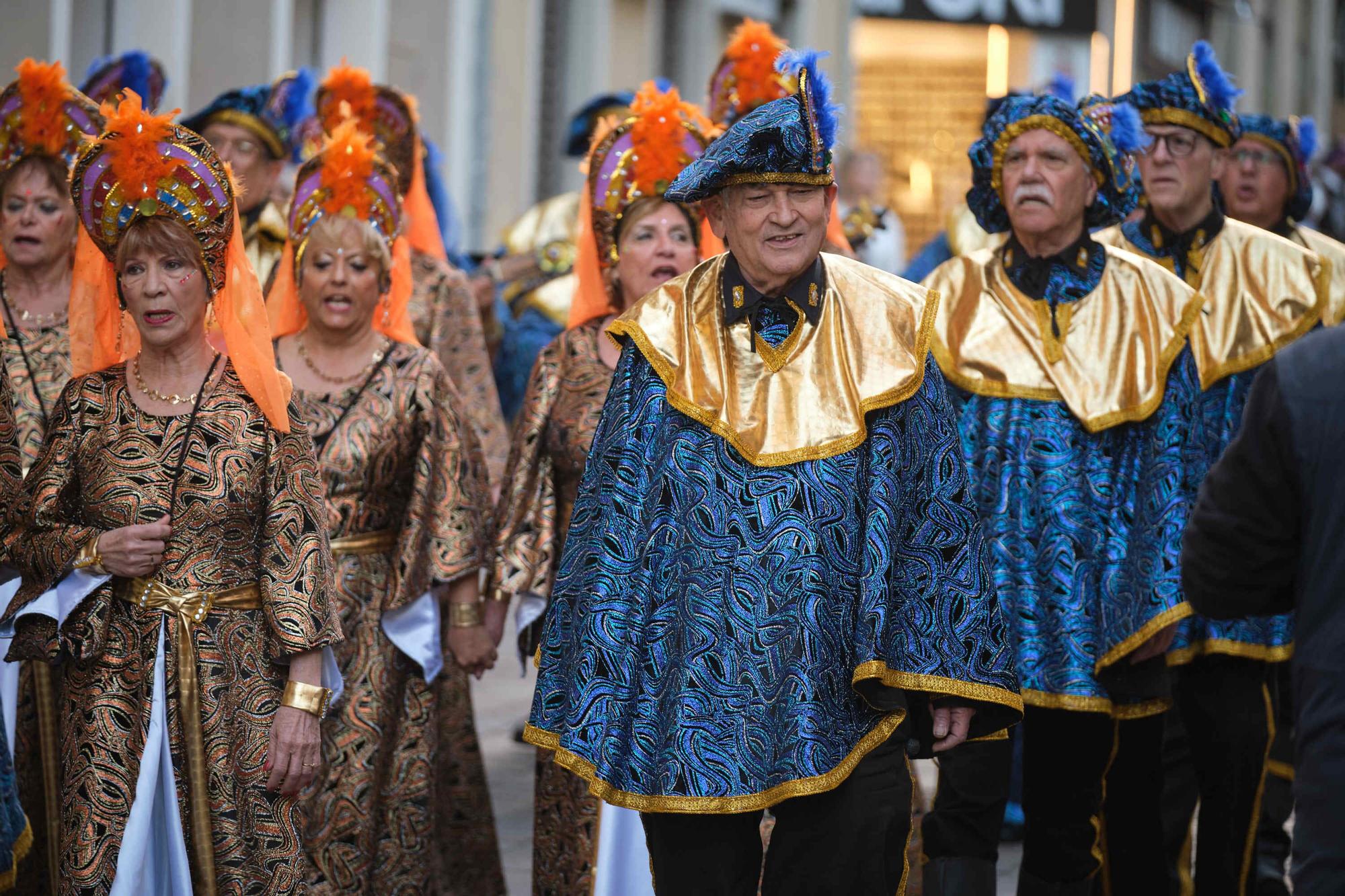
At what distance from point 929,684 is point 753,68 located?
14.0 ft

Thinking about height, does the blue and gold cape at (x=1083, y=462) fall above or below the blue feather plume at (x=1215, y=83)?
below

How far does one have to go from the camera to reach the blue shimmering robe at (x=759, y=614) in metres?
3.81

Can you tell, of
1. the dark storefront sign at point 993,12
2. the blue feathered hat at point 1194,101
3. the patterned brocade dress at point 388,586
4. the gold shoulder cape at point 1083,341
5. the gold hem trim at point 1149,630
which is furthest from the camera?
the dark storefront sign at point 993,12

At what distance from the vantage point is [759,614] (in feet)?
12.5

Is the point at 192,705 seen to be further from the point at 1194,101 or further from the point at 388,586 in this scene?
the point at 1194,101

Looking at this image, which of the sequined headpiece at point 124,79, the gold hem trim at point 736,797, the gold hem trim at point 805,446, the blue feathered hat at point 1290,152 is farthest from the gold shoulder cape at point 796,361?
the sequined headpiece at point 124,79

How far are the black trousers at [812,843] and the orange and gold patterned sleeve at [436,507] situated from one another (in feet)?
5.28

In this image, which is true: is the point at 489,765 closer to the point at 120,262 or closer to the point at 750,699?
the point at 120,262

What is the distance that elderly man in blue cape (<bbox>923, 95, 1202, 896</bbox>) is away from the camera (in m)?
4.98

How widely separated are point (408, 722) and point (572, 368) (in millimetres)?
1087

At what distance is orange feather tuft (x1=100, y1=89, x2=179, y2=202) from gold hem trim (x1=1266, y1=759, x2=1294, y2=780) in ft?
13.6

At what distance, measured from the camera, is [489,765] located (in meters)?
8.13

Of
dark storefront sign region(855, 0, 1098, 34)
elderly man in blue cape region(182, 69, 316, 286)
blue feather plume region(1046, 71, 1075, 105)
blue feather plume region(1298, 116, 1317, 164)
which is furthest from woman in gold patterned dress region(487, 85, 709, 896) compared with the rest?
dark storefront sign region(855, 0, 1098, 34)

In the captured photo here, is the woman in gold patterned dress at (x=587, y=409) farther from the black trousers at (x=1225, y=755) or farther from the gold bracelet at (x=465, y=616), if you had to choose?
the black trousers at (x=1225, y=755)
